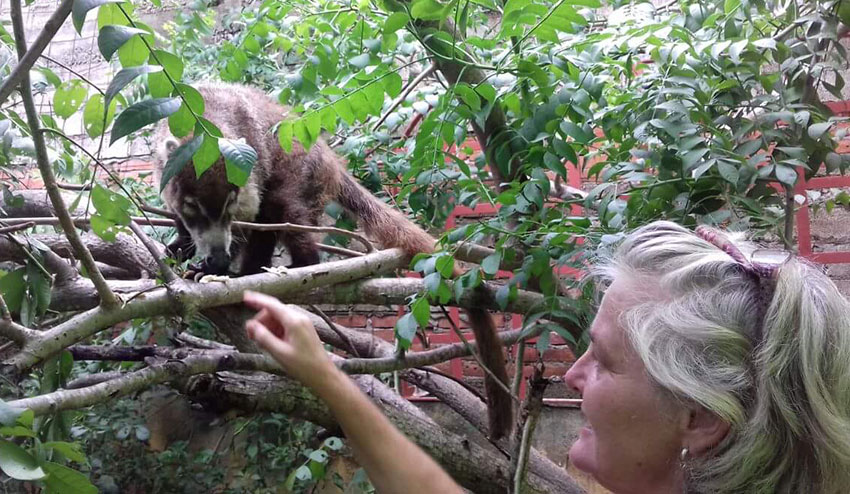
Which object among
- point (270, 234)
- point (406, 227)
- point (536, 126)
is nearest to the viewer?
point (536, 126)

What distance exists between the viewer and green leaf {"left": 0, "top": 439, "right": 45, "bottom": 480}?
4.28ft

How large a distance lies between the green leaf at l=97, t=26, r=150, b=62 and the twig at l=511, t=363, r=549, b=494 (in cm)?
148

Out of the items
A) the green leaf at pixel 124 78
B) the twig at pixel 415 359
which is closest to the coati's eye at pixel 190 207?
the twig at pixel 415 359

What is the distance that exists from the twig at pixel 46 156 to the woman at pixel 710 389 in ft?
2.23

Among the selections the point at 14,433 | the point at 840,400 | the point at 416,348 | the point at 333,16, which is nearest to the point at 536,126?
the point at 333,16

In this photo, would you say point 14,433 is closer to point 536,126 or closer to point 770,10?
point 536,126

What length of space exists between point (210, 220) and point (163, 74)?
7.11ft

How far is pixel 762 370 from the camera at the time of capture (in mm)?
1166

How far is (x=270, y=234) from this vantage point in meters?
3.56

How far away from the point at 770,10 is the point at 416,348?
9.06 ft

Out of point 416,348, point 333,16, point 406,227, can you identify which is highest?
point 333,16

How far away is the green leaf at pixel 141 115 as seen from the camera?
1242 millimetres

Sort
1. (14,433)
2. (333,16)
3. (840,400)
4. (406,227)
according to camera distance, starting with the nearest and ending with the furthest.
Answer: (840,400) → (14,433) → (333,16) → (406,227)

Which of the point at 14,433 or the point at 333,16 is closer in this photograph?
the point at 14,433
